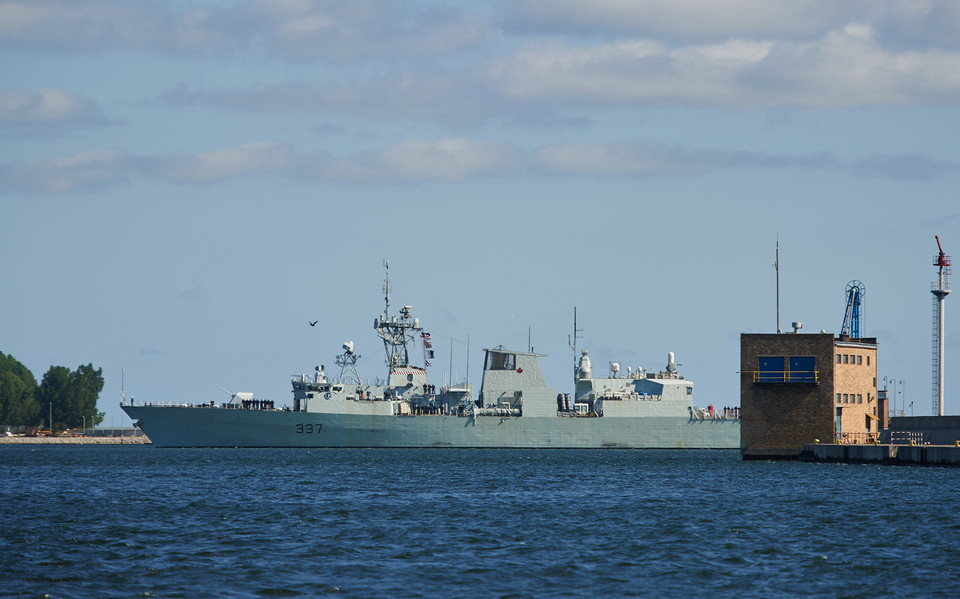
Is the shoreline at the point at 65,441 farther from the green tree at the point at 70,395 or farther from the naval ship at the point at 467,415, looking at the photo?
the naval ship at the point at 467,415

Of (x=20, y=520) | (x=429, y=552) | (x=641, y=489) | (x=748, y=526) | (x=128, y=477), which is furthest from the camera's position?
(x=128, y=477)

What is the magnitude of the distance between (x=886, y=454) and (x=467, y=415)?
32057 millimetres

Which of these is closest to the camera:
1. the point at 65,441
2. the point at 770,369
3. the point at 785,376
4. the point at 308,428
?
the point at 785,376

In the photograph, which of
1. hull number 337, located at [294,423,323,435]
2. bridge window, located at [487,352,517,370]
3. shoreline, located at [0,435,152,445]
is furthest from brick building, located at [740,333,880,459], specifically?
shoreline, located at [0,435,152,445]

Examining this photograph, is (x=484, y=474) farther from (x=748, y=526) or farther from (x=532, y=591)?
(x=532, y=591)

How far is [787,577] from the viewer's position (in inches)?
A: 920

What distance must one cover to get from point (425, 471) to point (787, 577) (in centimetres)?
3103

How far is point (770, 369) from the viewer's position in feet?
171

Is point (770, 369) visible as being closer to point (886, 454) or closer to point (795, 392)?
point (795, 392)

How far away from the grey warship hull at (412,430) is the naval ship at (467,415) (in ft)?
0.21

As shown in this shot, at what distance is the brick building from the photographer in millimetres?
51469

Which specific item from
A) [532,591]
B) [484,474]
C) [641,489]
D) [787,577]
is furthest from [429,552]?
[484,474]

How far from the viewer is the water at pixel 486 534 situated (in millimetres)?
22609

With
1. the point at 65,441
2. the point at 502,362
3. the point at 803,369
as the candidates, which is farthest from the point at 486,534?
the point at 65,441
